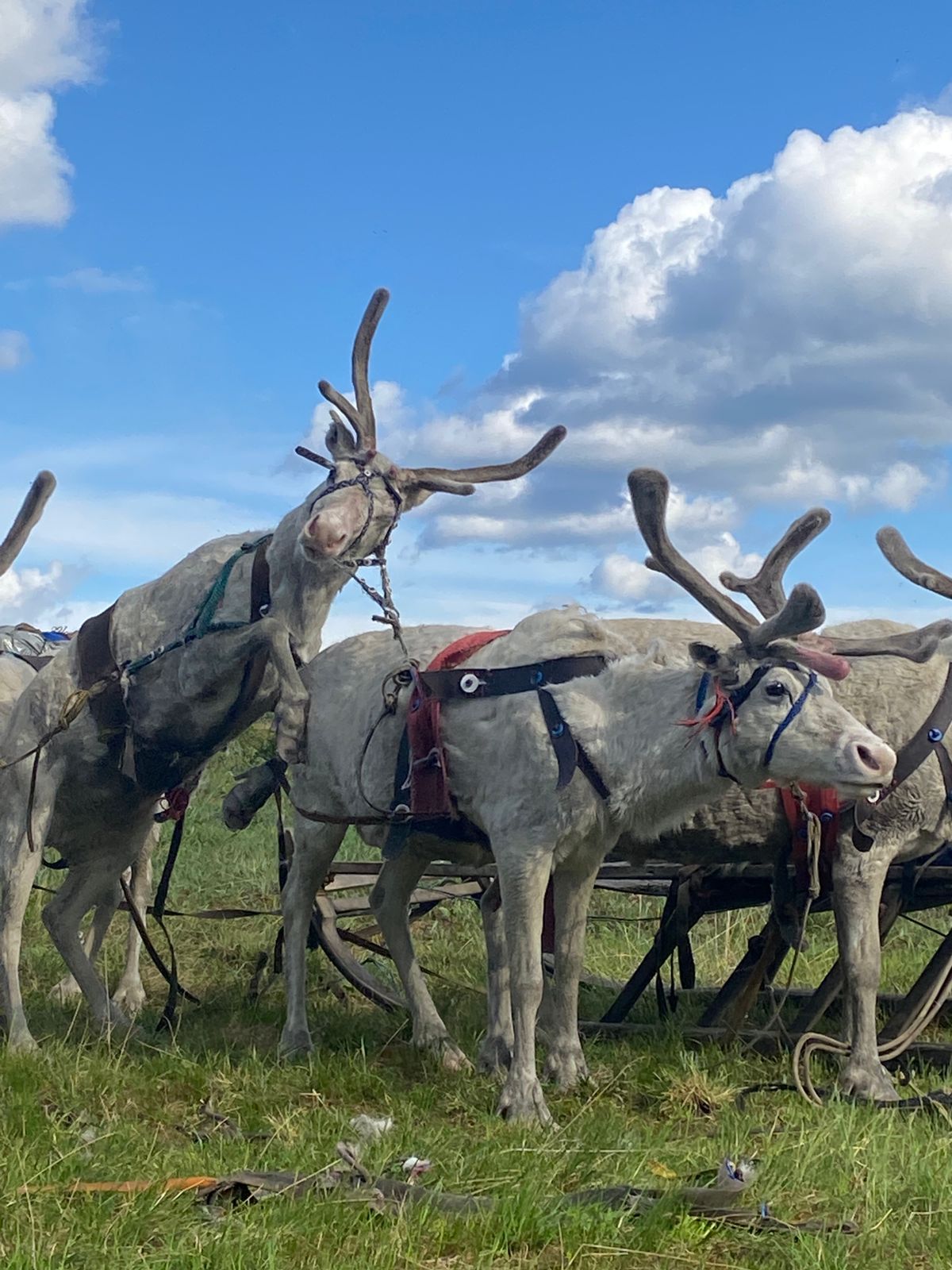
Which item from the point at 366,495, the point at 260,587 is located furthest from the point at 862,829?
the point at 260,587

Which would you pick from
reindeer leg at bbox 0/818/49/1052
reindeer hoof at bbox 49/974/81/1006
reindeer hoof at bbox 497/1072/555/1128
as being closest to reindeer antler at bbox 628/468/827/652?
reindeer hoof at bbox 497/1072/555/1128

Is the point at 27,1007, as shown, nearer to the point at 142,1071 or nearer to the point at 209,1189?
the point at 142,1071

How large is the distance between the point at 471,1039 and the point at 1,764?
9.11 feet

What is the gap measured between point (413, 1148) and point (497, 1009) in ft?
5.18

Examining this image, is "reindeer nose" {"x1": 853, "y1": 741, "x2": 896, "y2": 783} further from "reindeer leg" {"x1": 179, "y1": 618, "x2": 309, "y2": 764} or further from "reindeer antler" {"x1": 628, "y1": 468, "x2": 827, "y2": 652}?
"reindeer leg" {"x1": 179, "y1": 618, "x2": 309, "y2": 764}

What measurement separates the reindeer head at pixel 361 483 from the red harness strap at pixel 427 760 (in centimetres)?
73

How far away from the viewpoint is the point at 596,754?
18.6 feet

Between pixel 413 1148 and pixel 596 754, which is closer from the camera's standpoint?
pixel 413 1148

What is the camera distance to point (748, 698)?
5.52 meters

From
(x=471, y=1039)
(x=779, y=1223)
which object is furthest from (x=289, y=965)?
(x=779, y=1223)

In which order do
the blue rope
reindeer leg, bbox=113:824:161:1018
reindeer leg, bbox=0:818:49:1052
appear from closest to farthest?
the blue rope < reindeer leg, bbox=0:818:49:1052 < reindeer leg, bbox=113:824:161:1018

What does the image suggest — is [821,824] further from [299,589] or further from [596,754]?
[299,589]

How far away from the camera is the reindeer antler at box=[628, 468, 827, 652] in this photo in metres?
5.51

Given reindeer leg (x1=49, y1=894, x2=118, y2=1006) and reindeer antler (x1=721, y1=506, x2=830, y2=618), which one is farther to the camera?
reindeer leg (x1=49, y1=894, x2=118, y2=1006)
